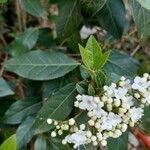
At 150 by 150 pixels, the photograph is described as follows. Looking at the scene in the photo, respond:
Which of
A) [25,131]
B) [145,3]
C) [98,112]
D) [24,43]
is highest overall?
[145,3]

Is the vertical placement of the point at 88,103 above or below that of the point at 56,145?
above

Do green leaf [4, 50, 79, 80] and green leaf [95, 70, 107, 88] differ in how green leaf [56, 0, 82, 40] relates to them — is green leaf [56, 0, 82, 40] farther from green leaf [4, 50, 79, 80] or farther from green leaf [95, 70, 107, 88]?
green leaf [95, 70, 107, 88]

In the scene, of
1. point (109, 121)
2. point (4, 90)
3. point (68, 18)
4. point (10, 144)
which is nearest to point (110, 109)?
point (109, 121)

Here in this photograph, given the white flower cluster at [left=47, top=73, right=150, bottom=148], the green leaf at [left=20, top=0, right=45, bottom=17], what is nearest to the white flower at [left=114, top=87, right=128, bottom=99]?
the white flower cluster at [left=47, top=73, right=150, bottom=148]

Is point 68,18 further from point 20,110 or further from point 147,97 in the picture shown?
point 147,97

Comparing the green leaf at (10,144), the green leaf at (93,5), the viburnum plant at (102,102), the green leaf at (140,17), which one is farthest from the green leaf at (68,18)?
the green leaf at (10,144)

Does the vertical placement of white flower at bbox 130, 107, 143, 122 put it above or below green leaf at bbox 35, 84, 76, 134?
above

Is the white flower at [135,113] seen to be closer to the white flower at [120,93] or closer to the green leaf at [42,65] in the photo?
the white flower at [120,93]
